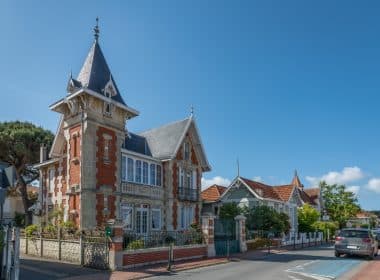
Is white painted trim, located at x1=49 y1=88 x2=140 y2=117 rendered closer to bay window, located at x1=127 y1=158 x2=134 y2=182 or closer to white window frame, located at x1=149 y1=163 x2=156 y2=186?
bay window, located at x1=127 y1=158 x2=134 y2=182

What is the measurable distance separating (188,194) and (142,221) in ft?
17.4

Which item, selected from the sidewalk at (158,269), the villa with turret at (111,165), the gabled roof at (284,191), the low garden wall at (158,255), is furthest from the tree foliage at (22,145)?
the gabled roof at (284,191)

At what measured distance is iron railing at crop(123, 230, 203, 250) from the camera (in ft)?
62.3

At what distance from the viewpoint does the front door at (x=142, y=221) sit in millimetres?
27938

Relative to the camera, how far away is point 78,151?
953 inches

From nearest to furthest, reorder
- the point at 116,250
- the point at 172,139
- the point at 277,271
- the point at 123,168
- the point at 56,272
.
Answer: the point at 56,272 → the point at 277,271 → the point at 116,250 → the point at 123,168 → the point at 172,139

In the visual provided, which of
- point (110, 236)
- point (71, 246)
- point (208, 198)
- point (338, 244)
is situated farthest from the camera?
point (208, 198)

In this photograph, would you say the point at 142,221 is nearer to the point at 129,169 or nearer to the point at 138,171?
the point at 138,171

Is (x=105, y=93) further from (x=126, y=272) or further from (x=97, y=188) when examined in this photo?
(x=126, y=272)

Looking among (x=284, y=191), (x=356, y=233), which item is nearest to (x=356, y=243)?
(x=356, y=233)

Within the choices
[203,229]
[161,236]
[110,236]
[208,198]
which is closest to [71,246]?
[110,236]

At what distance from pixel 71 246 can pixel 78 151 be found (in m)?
6.64

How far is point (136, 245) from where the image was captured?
61.7 ft

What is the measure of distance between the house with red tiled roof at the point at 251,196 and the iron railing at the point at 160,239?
625 inches
